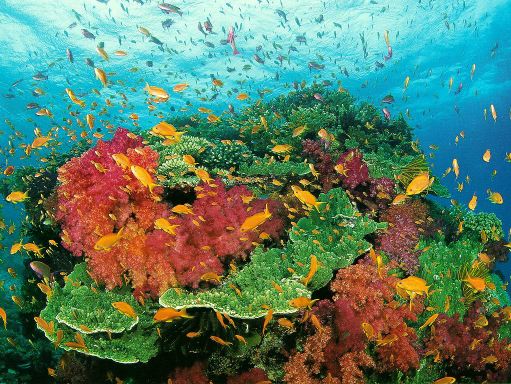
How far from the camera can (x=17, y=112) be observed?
41656mm

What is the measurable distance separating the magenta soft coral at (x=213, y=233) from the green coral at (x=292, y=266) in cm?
30

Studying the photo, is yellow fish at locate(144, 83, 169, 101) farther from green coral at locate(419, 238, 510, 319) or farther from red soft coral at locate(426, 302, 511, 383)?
red soft coral at locate(426, 302, 511, 383)

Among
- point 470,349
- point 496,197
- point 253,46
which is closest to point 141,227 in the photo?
point 470,349

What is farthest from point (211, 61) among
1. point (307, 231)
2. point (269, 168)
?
point (307, 231)

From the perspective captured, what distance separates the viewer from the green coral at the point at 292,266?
4.14m

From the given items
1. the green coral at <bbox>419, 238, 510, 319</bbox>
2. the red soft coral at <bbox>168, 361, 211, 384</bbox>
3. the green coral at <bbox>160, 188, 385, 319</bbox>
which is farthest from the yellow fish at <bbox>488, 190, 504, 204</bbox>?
the red soft coral at <bbox>168, 361, 211, 384</bbox>

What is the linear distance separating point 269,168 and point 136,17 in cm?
2455

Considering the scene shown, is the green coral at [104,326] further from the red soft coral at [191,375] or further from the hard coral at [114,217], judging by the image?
the red soft coral at [191,375]

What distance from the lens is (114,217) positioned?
5117mm

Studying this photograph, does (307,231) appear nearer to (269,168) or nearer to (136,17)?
(269,168)

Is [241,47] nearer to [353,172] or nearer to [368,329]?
[353,172]

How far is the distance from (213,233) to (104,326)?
2.05 metres

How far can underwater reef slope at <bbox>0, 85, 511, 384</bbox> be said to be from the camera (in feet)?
14.2

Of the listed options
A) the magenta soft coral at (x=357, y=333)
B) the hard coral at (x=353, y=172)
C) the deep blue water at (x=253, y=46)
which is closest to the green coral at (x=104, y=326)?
the magenta soft coral at (x=357, y=333)
